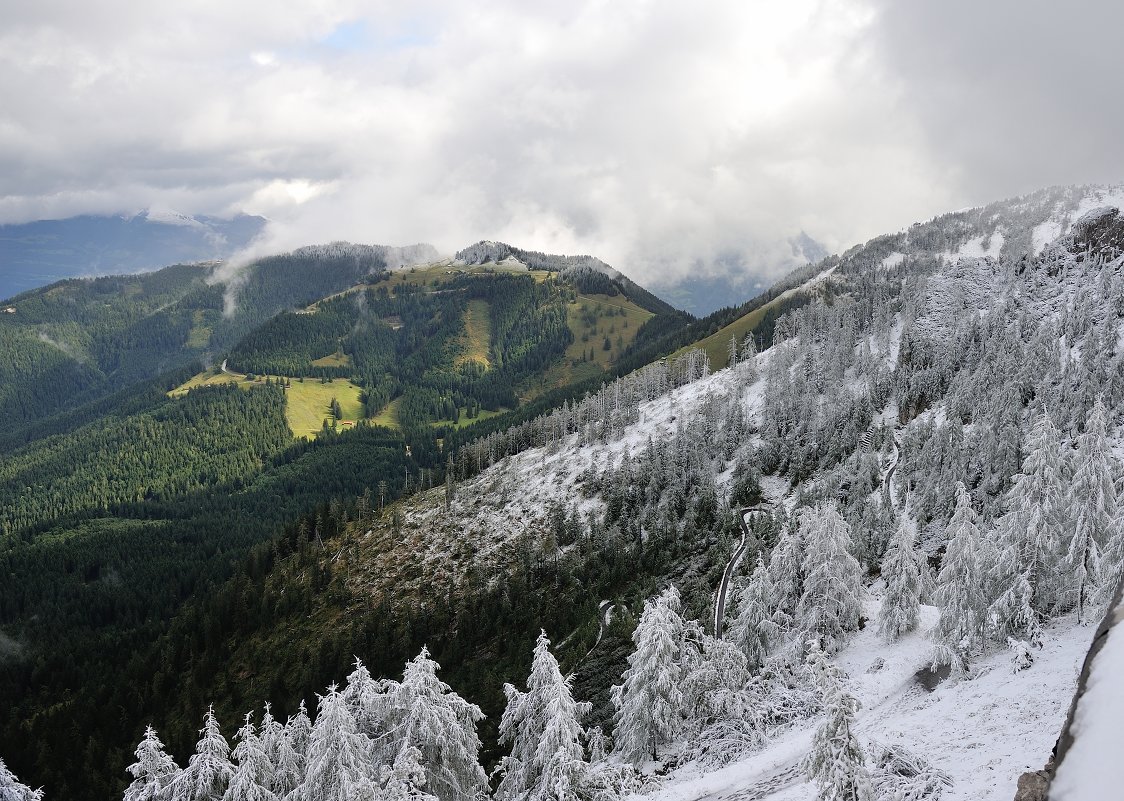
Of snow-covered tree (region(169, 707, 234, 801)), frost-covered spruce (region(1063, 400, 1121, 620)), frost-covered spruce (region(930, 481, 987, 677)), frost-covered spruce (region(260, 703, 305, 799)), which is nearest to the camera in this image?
snow-covered tree (region(169, 707, 234, 801))

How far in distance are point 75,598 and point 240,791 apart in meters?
187

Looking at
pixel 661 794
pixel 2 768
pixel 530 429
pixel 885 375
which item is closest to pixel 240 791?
pixel 2 768

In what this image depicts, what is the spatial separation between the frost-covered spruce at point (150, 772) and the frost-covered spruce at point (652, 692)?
2727 centimetres

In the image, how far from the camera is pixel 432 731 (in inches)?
1266

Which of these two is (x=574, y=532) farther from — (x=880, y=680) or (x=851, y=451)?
(x=880, y=680)

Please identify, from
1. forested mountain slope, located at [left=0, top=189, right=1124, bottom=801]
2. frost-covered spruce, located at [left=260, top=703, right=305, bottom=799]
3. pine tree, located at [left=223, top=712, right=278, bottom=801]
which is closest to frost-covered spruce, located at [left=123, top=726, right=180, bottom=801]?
forested mountain slope, located at [left=0, top=189, right=1124, bottom=801]

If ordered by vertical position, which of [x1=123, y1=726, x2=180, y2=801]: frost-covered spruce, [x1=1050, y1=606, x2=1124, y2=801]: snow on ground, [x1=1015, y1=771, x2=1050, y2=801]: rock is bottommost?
[x1=123, y1=726, x2=180, y2=801]: frost-covered spruce

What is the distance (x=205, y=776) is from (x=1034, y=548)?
1985 inches

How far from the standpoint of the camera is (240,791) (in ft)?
98.4

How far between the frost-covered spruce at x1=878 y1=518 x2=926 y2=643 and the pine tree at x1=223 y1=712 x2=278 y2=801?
150 ft

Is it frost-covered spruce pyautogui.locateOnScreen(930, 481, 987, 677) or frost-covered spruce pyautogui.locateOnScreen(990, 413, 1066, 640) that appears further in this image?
frost-covered spruce pyautogui.locateOnScreen(930, 481, 987, 677)

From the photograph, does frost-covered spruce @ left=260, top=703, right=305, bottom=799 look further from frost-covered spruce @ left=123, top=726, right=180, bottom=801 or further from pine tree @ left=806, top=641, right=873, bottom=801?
pine tree @ left=806, top=641, right=873, bottom=801

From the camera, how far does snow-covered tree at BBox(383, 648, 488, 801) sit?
106 feet

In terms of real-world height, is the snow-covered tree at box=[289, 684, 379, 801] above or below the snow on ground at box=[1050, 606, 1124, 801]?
below
